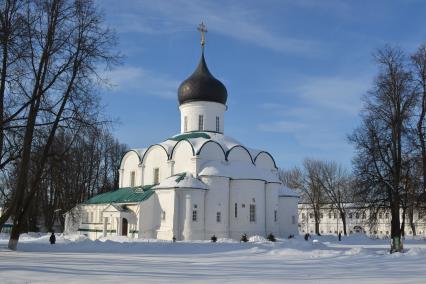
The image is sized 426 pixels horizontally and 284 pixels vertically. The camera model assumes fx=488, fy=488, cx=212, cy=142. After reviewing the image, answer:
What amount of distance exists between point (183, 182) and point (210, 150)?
11.4 ft

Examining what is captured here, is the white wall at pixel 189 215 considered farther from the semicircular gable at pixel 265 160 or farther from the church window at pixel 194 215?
the semicircular gable at pixel 265 160

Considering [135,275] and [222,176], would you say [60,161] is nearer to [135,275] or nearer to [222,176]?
[135,275]

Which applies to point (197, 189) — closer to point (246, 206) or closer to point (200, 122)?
point (246, 206)

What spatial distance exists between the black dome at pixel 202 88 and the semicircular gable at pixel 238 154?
418 centimetres

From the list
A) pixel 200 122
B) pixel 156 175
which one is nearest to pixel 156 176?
pixel 156 175

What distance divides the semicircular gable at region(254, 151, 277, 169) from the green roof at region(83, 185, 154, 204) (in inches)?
330

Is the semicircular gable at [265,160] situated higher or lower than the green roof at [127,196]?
higher

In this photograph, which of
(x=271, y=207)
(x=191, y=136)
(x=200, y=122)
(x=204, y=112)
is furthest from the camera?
(x=200, y=122)

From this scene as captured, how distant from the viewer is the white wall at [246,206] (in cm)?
3275

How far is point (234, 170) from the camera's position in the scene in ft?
111

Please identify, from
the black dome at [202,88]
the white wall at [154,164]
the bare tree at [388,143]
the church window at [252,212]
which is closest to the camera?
the bare tree at [388,143]

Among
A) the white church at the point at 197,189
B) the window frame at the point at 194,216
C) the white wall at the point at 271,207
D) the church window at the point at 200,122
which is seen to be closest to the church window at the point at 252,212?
the white church at the point at 197,189

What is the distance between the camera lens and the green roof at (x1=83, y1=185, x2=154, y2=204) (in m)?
33.5

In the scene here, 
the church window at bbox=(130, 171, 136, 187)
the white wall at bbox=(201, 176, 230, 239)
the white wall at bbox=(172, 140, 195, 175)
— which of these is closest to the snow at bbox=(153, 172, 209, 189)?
the white wall at bbox=(201, 176, 230, 239)
